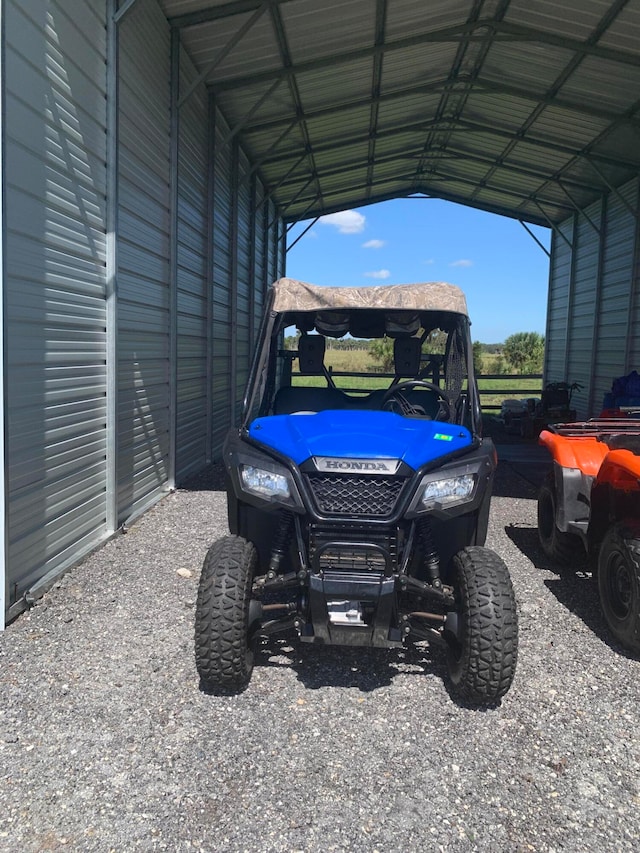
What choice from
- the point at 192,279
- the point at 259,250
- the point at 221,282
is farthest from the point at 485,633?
the point at 259,250

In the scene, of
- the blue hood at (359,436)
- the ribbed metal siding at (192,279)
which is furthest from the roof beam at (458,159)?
the blue hood at (359,436)

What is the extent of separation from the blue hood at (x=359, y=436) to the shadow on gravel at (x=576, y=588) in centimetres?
164

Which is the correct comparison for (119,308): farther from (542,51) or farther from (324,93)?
(542,51)

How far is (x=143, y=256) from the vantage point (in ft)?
22.8

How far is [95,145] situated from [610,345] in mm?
12023

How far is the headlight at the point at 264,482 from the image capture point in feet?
10.8

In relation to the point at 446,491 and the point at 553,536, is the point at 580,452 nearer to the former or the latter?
the point at 553,536

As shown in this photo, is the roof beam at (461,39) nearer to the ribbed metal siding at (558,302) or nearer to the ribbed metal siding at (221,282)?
the ribbed metal siding at (221,282)

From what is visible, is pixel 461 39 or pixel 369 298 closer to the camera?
pixel 369 298

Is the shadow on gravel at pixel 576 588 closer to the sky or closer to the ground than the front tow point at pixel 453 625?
closer to the ground

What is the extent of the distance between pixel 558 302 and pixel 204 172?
480 inches

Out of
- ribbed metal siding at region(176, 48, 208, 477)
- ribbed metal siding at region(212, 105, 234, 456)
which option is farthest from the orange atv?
ribbed metal siding at region(212, 105, 234, 456)

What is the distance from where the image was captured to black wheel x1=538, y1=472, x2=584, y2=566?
5398mm

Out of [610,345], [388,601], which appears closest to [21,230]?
[388,601]
